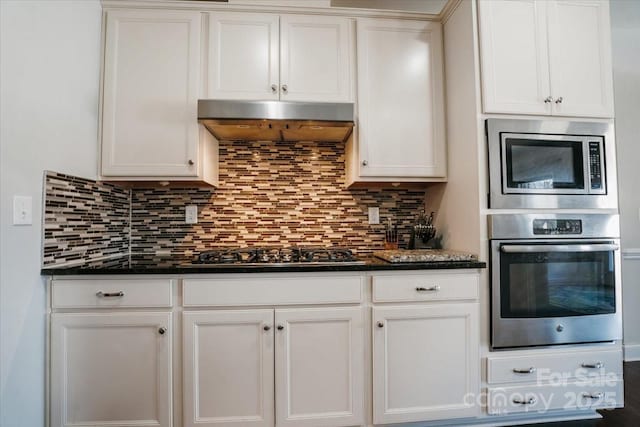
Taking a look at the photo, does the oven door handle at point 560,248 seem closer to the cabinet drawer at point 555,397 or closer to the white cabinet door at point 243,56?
the cabinet drawer at point 555,397

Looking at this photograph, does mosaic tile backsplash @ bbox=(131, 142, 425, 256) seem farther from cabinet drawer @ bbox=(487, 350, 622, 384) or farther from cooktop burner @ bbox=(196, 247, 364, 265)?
cabinet drawer @ bbox=(487, 350, 622, 384)

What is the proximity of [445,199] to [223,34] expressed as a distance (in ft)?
5.47

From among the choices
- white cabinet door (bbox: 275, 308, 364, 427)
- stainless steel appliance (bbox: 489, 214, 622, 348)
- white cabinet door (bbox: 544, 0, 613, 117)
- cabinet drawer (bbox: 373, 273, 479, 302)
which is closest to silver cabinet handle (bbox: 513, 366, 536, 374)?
stainless steel appliance (bbox: 489, 214, 622, 348)

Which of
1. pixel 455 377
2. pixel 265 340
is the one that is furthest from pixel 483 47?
pixel 265 340

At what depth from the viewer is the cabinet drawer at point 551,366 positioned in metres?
1.50

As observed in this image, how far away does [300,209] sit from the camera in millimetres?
2068

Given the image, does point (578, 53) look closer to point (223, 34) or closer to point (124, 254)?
point (223, 34)

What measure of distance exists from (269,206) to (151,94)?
37.5 inches

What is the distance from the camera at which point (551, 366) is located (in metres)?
1.52

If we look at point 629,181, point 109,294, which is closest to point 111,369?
point 109,294

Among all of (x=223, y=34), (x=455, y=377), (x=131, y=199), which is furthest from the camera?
(x=131, y=199)

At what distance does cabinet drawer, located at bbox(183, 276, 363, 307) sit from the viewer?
4.50 ft

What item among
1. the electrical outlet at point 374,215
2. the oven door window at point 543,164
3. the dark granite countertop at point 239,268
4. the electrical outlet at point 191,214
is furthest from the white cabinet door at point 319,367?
the oven door window at point 543,164

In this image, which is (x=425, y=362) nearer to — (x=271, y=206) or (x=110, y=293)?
(x=271, y=206)
